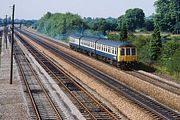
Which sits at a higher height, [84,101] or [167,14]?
[167,14]

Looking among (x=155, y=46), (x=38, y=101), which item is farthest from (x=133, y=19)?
(x=38, y=101)

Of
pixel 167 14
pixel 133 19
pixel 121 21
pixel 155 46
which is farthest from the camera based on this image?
pixel 133 19

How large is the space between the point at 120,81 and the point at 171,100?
835cm

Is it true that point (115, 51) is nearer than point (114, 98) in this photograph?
No

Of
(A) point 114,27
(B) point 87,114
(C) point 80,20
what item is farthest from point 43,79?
(A) point 114,27

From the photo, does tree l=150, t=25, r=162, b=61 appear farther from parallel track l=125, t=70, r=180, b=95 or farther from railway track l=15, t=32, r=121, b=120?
railway track l=15, t=32, r=121, b=120

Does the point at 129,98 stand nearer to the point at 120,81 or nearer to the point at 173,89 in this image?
the point at 173,89

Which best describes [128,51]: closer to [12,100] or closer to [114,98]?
[114,98]

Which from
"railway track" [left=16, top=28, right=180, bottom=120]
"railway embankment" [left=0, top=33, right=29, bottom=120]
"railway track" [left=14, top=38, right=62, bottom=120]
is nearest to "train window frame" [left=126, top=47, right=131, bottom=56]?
"railway track" [left=16, top=28, right=180, bottom=120]

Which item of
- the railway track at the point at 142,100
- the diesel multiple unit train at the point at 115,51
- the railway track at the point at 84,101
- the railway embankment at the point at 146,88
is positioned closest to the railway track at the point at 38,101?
the railway track at the point at 84,101

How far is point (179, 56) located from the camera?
1528 inches

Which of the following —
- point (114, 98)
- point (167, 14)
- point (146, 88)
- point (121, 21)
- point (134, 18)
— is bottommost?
point (114, 98)

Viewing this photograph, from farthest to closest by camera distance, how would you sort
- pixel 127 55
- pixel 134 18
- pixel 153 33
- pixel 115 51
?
pixel 134 18, pixel 153 33, pixel 115 51, pixel 127 55

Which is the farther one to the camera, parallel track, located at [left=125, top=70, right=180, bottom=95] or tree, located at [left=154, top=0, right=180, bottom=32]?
tree, located at [left=154, top=0, right=180, bottom=32]
